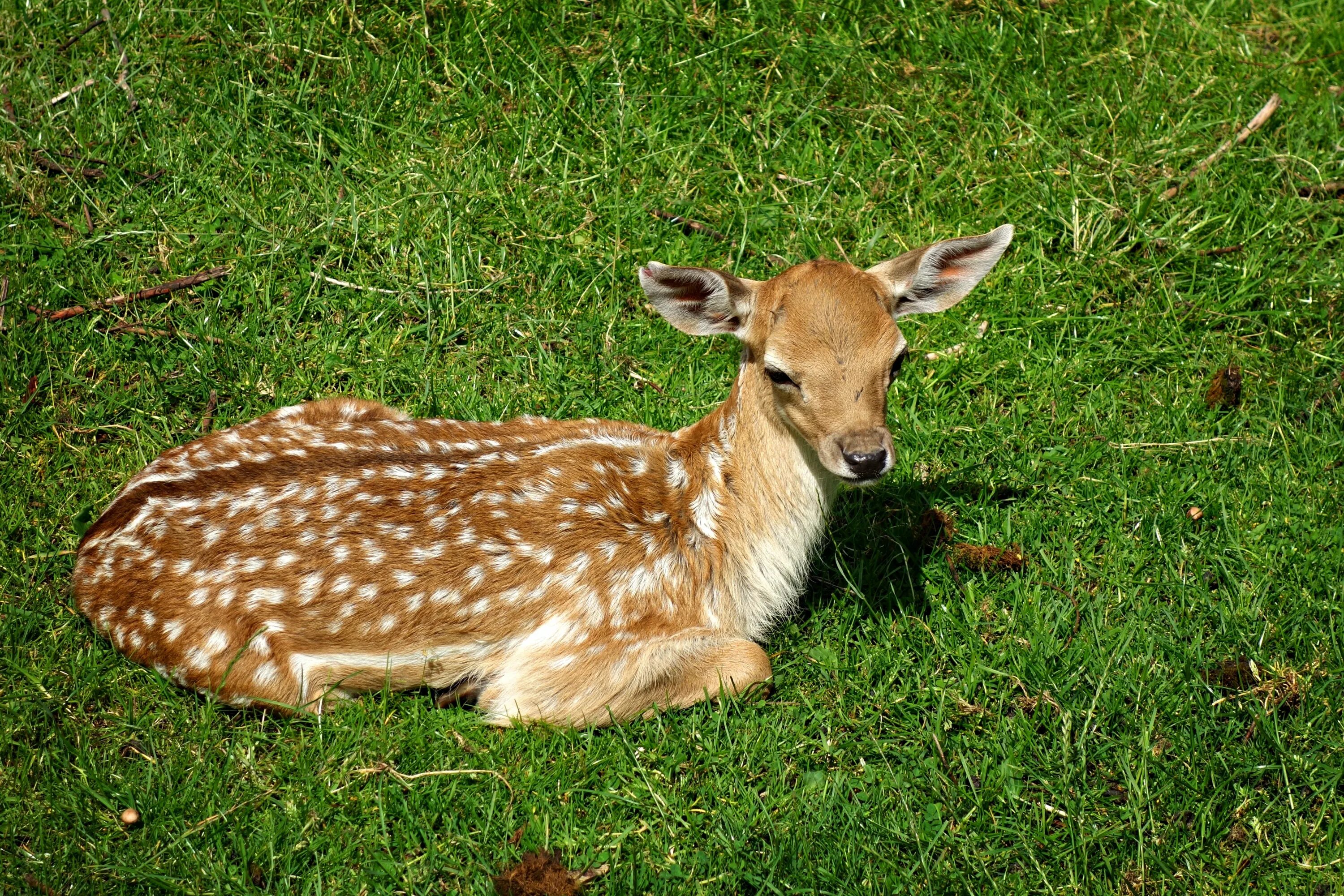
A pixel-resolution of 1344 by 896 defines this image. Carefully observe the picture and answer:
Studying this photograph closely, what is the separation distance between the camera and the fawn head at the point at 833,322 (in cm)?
387

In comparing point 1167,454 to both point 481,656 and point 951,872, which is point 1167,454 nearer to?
point 951,872

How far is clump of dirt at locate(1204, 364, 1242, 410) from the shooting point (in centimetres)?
504

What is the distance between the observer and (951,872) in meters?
3.59

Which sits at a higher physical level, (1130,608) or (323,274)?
(323,274)

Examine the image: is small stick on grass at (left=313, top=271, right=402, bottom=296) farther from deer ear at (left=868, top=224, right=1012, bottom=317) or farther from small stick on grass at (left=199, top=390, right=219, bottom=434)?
deer ear at (left=868, top=224, right=1012, bottom=317)

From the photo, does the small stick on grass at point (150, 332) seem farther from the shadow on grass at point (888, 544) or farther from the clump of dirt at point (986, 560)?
the clump of dirt at point (986, 560)

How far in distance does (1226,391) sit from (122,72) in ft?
16.5

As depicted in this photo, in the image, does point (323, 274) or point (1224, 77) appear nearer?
point (323, 274)

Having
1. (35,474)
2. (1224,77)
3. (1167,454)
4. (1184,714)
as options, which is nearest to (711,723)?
(1184,714)

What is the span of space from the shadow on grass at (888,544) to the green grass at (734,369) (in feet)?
0.08

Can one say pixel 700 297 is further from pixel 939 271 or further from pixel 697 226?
pixel 697 226

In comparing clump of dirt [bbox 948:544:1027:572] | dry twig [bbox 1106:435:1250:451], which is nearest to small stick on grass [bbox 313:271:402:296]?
clump of dirt [bbox 948:544:1027:572]

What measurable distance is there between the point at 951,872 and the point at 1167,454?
2.09 m

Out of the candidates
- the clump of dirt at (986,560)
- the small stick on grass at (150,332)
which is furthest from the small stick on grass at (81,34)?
the clump of dirt at (986,560)
